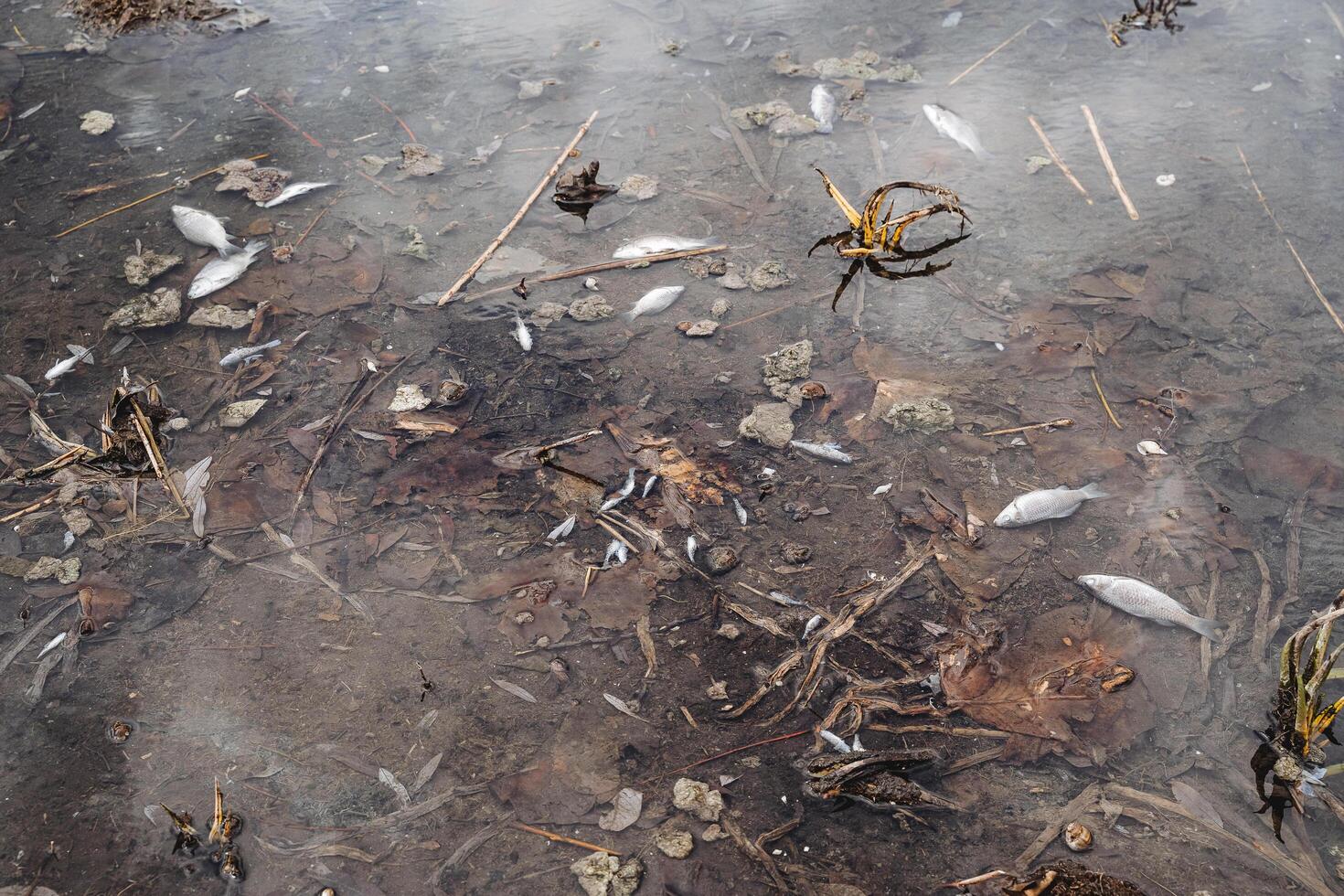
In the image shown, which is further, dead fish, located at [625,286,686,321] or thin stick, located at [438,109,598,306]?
thin stick, located at [438,109,598,306]

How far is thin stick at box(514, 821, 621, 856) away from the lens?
241cm

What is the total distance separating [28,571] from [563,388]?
2.16 m

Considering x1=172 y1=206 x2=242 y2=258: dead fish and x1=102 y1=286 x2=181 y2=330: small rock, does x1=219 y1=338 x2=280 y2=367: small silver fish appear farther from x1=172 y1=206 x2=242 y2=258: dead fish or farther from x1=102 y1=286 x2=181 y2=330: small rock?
x1=172 y1=206 x2=242 y2=258: dead fish

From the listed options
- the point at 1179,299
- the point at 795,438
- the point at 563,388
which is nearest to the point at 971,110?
the point at 1179,299

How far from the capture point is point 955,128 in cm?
471

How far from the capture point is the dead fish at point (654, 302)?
12.6 feet

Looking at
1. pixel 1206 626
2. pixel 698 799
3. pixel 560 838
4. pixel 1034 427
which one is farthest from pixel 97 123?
pixel 1206 626

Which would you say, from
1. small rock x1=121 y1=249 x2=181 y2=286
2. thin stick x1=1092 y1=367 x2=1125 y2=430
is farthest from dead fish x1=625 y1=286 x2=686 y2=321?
small rock x1=121 y1=249 x2=181 y2=286

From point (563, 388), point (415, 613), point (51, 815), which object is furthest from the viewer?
point (563, 388)

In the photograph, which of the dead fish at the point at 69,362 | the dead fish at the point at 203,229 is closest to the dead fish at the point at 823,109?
the dead fish at the point at 203,229

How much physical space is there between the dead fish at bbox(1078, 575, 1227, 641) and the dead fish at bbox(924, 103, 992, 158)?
2.72 metres

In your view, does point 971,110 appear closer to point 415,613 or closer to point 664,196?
point 664,196

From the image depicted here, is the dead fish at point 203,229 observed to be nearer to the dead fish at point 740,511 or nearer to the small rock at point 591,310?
the small rock at point 591,310

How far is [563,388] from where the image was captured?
3.57m
